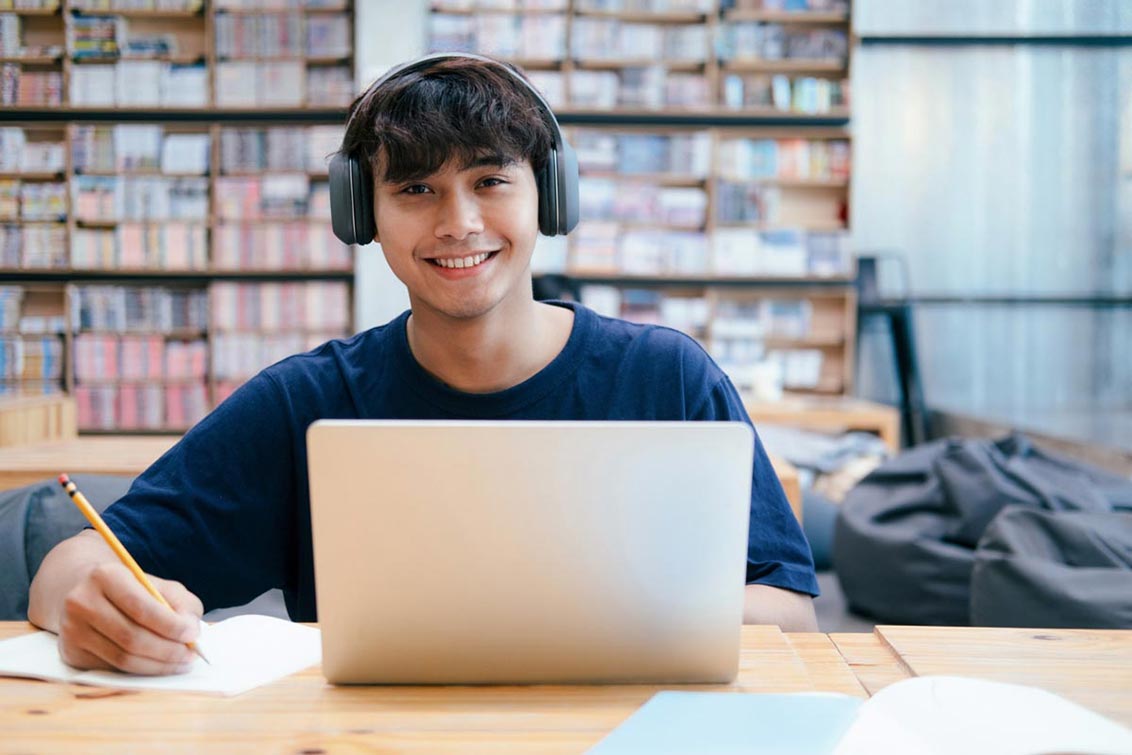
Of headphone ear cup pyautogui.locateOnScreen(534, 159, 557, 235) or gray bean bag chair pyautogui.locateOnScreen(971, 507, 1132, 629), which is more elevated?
headphone ear cup pyautogui.locateOnScreen(534, 159, 557, 235)

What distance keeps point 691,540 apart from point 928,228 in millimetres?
6669

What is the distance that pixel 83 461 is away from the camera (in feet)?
7.30

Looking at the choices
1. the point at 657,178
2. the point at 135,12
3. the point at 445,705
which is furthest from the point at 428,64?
the point at 135,12

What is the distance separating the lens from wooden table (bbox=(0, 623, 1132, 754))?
29.1 inches

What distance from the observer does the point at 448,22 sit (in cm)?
598

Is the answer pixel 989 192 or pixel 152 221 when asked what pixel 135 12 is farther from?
pixel 989 192

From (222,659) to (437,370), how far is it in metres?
0.51

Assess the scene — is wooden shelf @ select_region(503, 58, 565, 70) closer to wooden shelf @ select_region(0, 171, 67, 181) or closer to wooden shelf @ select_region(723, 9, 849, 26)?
wooden shelf @ select_region(723, 9, 849, 26)

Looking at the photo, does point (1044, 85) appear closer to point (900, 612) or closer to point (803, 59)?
point (803, 59)

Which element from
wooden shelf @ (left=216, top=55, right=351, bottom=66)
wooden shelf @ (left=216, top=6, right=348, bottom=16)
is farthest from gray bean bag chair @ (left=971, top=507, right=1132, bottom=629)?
wooden shelf @ (left=216, top=6, right=348, bottom=16)

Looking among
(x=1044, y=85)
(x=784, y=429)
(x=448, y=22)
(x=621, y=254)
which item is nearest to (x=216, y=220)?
(x=448, y=22)

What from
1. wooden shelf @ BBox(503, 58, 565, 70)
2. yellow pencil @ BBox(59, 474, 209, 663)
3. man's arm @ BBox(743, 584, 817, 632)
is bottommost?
man's arm @ BBox(743, 584, 817, 632)

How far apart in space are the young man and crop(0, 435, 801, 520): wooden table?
0.68 metres

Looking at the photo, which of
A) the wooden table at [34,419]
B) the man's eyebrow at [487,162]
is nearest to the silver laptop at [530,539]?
the man's eyebrow at [487,162]
